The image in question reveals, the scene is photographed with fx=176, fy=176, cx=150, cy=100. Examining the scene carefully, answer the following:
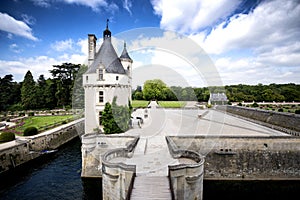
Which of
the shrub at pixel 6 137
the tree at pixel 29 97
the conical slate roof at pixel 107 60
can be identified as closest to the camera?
the conical slate roof at pixel 107 60

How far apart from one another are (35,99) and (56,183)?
36899 mm

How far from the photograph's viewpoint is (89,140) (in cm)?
1263

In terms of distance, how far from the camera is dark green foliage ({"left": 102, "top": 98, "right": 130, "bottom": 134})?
48.5 ft

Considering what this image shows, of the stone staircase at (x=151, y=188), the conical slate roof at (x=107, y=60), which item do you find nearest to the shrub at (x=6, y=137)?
the conical slate roof at (x=107, y=60)

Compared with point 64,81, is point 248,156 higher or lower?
lower

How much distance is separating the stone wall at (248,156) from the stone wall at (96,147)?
409 centimetres

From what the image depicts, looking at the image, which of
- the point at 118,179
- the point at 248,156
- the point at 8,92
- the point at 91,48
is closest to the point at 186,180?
the point at 118,179

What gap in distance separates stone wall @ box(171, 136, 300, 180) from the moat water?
62 cm

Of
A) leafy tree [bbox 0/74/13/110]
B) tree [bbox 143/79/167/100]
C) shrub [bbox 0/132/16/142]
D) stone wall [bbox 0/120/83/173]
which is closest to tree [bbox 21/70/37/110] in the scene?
leafy tree [bbox 0/74/13/110]

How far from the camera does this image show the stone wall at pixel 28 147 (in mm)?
14192

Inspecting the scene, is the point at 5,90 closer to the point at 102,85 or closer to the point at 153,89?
the point at 153,89

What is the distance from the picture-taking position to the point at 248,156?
13.3 m

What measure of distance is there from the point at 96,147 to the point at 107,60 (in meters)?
7.84

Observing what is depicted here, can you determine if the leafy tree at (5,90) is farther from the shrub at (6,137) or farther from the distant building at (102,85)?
the distant building at (102,85)
